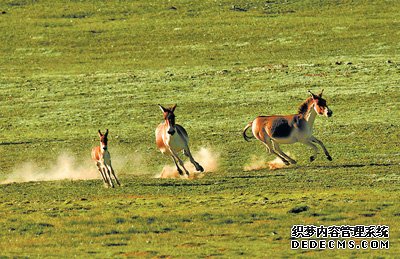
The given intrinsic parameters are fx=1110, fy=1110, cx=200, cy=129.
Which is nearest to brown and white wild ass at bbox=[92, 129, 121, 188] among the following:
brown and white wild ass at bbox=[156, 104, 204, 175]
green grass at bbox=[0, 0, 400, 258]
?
green grass at bbox=[0, 0, 400, 258]

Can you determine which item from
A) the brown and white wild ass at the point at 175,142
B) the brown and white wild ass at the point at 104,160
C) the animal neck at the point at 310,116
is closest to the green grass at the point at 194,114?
the brown and white wild ass at the point at 104,160

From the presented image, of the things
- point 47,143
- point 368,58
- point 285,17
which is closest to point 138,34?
point 285,17

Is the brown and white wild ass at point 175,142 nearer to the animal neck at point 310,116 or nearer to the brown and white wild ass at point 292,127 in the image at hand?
the brown and white wild ass at point 292,127

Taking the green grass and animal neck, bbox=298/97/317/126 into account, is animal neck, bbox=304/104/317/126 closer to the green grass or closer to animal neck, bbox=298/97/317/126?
animal neck, bbox=298/97/317/126

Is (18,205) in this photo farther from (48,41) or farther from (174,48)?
(48,41)

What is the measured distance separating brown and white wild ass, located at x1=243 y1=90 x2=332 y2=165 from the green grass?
3.39 ft

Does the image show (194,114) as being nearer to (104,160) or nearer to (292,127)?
(292,127)

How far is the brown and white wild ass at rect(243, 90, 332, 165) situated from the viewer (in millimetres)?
35969

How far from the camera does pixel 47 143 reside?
46.4m

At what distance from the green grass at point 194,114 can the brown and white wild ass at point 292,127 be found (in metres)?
1.03

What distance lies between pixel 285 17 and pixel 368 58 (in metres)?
21.1

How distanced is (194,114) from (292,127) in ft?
54.8

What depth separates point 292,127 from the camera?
36.1 meters

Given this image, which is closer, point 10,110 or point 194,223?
point 194,223
